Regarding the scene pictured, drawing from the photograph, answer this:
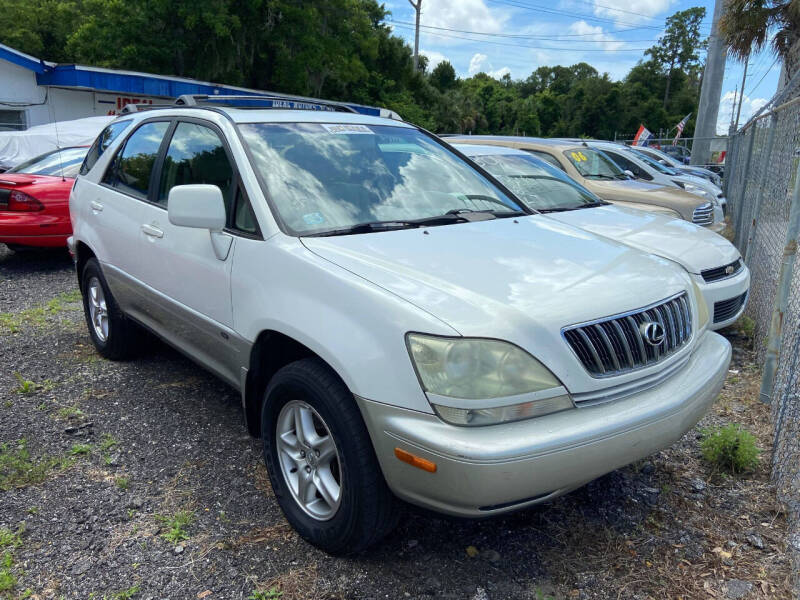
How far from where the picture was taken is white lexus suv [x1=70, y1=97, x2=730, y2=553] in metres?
2.12

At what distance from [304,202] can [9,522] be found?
6.46 ft

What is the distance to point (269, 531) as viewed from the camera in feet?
9.18

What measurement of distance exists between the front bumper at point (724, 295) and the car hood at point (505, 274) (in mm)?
2077

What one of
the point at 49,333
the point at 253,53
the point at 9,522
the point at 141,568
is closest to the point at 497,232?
the point at 141,568

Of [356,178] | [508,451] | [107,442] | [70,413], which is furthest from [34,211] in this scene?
[508,451]

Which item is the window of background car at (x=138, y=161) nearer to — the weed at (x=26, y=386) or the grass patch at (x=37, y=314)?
the weed at (x=26, y=386)

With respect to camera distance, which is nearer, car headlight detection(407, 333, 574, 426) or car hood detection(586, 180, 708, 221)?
car headlight detection(407, 333, 574, 426)

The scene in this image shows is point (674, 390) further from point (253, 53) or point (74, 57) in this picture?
point (74, 57)

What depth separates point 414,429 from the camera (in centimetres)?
210

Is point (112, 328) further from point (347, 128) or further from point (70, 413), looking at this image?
point (347, 128)

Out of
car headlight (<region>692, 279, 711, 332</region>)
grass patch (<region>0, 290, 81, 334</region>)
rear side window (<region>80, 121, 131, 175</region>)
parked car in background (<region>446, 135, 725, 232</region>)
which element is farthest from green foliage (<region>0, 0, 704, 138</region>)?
car headlight (<region>692, 279, 711, 332</region>)

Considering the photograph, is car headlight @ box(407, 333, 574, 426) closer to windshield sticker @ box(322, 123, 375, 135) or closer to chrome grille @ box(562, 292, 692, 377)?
chrome grille @ box(562, 292, 692, 377)

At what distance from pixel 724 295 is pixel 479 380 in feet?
11.8

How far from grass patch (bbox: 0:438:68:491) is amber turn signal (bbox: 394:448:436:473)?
213cm
